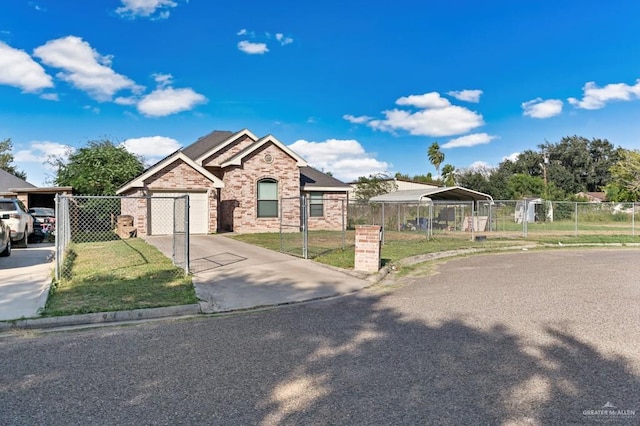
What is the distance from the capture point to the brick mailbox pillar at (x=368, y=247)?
10516mm

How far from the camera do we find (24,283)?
8.62 metres

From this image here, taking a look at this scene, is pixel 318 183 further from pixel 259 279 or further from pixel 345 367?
pixel 345 367

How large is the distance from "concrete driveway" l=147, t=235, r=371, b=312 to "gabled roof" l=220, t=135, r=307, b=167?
848 cm

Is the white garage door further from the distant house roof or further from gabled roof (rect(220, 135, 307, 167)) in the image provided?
the distant house roof

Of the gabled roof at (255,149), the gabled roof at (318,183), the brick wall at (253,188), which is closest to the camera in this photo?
the gabled roof at (255,149)

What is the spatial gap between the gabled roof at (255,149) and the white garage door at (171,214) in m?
2.08

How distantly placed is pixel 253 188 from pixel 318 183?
4.72 meters

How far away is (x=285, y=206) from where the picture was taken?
22453mm

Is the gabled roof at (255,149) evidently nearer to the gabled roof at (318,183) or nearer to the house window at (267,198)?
the house window at (267,198)

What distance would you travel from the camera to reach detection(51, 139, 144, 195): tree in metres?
27.6

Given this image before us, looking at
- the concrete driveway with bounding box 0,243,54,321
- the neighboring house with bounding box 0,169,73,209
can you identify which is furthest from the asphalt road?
the neighboring house with bounding box 0,169,73,209

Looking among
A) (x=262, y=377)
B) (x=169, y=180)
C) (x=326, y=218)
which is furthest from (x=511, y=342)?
(x=326, y=218)

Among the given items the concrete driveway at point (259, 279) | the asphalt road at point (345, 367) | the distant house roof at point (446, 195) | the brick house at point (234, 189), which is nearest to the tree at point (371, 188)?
the distant house roof at point (446, 195)

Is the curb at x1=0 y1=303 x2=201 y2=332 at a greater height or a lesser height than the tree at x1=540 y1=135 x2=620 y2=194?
lesser
